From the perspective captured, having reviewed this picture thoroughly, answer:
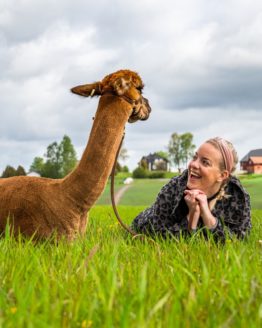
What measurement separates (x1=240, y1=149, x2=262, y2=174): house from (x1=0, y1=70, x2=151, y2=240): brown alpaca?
283 ft

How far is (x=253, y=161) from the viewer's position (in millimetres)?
89688

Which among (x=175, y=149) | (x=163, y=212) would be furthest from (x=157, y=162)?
(x=163, y=212)

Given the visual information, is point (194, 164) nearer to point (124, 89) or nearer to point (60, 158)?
point (124, 89)

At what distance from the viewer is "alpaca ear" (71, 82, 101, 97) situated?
448 centimetres

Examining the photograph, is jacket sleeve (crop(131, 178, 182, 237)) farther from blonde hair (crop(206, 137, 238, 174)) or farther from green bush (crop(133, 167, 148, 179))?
green bush (crop(133, 167, 148, 179))

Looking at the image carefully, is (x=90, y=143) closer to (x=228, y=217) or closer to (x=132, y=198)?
(x=228, y=217)

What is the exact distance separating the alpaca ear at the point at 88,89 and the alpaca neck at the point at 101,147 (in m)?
0.10

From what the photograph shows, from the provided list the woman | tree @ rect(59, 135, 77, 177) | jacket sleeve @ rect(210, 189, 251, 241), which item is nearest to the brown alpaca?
the woman

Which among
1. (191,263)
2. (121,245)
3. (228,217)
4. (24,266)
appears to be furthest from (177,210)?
(24,266)

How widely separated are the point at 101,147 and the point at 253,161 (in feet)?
288

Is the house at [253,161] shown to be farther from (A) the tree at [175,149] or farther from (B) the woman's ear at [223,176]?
(B) the woman's ear at [223,176]

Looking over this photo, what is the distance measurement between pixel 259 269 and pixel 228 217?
235 centimetres

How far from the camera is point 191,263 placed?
11.1 feet

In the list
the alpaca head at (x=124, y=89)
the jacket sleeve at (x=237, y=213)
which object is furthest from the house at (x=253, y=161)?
the alpaca head at (x=124, y=89)
